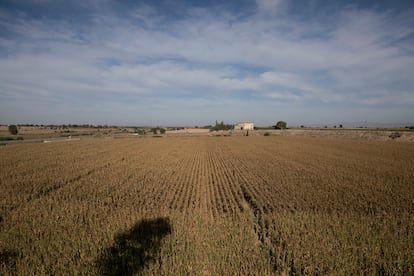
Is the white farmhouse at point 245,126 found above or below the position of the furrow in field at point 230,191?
above

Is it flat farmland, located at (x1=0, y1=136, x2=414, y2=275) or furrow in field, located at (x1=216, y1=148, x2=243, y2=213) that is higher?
flat farmland, located at (x1=0, y1=136, x2=414, y2=275)

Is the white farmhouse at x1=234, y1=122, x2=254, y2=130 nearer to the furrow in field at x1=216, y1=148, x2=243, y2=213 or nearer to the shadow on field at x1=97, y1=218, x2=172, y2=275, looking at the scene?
the furrow in field at x1=216, y1=148, x2=243, y2=213

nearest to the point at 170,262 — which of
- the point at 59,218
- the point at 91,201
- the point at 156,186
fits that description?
the point at 59,218

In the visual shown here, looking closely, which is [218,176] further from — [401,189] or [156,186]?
[401,189]

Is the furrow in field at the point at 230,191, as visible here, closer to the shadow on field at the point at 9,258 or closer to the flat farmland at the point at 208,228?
the flat farmland at the point at 208,228

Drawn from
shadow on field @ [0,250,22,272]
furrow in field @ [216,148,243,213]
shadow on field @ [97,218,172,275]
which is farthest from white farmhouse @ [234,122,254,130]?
shadow on field @ [0,250,22,272]

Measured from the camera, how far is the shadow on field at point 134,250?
4.66m

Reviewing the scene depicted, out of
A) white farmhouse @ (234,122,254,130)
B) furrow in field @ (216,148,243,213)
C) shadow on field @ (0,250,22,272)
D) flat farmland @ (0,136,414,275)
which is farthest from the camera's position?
white farmhouse @ (234,122,254,130)

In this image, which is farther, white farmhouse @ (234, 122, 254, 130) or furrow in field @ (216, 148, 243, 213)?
white farmhouse @ (234, 122, 254, 130)

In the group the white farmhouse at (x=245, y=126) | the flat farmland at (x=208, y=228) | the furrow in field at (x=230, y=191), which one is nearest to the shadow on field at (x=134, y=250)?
the flat farmland at (x=208, y=228)

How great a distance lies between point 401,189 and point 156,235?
13454 millimetres

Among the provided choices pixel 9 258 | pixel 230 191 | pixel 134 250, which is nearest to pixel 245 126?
pixel 230 191

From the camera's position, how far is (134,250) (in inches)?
211

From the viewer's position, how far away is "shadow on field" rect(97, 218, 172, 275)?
184 inches
